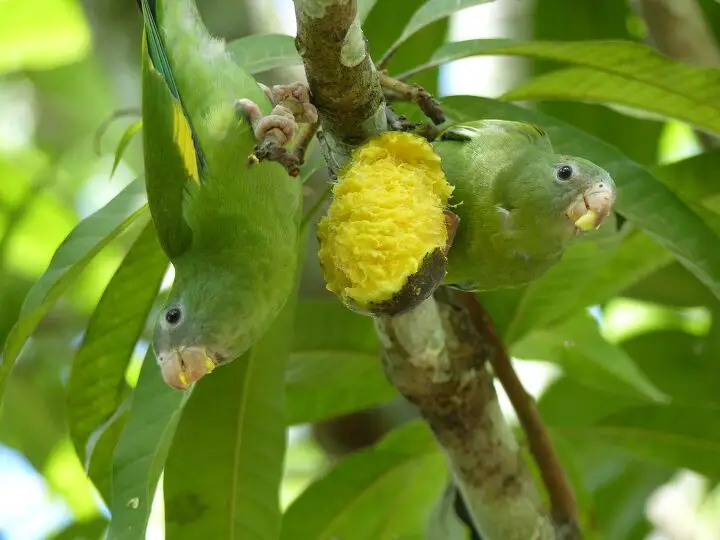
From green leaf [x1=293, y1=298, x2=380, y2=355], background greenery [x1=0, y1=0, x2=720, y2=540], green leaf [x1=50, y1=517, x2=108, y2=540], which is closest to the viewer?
background greenery [x1=0, y1=0, x2=720, y2=540]

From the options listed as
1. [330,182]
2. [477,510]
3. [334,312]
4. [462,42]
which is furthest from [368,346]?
[330,182]

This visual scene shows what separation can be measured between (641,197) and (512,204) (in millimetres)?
239

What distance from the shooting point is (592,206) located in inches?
25.9

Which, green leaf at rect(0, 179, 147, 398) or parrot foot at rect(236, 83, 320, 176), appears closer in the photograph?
parrot foot at rect(236, 83, 320, 176)

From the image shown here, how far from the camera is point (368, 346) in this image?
1.19 metres

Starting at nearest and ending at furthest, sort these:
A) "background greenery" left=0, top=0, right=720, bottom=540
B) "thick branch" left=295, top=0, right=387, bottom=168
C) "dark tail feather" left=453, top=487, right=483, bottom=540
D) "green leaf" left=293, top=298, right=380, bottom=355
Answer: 1. "thick branch" left=295, top=0, right=387, bottom=168
2. "background greenery" left=0, top=0, right=720, bottom=540
3. "dark tail feather" left=453, top=487, right=483, bottom=540
4. "green leaf" left=293, top=298, right=380, bottom=355

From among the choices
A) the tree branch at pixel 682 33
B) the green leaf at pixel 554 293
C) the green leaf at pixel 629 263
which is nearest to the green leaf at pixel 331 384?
the green leaf at pixel 554 293

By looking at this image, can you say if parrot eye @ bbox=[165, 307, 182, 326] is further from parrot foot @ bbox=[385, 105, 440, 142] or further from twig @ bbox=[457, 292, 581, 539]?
twig @ bbox=[457, 292, 581, 539]

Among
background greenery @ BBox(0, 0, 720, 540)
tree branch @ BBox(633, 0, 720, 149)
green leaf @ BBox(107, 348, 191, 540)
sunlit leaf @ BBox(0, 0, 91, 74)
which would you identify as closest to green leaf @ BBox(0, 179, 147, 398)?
background greenery @ BBox(0, 0, 720, 540)

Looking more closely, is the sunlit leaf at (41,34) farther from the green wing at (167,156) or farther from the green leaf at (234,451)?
the green wing at (167,156)

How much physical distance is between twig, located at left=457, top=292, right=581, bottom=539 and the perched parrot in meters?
0.35

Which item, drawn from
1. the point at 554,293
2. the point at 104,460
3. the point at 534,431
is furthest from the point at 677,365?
the point at 104,460

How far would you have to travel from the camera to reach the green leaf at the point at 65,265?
84 cm

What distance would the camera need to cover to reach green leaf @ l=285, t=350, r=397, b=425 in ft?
3.94
